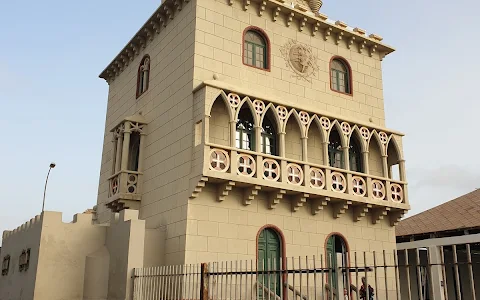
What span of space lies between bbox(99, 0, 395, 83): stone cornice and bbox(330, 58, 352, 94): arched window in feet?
3.04

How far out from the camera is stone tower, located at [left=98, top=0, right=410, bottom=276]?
1644 centimetres

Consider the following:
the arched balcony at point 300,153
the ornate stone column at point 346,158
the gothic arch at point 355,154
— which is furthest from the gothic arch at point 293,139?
the gothic arch at point 355,154

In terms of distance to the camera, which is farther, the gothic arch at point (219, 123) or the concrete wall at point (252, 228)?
the gothic arch at point (219, 123)

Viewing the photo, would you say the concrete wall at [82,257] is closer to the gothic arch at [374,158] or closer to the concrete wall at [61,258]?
the concrete wall at [61,258]

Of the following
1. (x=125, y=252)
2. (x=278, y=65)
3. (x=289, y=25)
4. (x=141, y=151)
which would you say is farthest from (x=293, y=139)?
(x=125, y=252)

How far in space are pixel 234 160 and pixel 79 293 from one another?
263 inches

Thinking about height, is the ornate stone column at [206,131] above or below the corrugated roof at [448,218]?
above

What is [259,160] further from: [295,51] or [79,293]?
[79,293]

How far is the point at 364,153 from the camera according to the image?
19766 millimetres

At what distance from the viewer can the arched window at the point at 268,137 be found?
1864cm

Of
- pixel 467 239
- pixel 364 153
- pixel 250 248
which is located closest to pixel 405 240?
pixel 467 239

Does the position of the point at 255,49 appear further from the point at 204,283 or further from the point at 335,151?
the point at 204,283

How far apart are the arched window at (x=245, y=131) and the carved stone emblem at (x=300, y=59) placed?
3005mm

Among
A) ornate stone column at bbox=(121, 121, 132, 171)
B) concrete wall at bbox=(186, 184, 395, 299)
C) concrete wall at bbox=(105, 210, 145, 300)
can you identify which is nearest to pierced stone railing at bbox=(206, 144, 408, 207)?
concrete wall at bbox=(186, 184, 395, 299)
